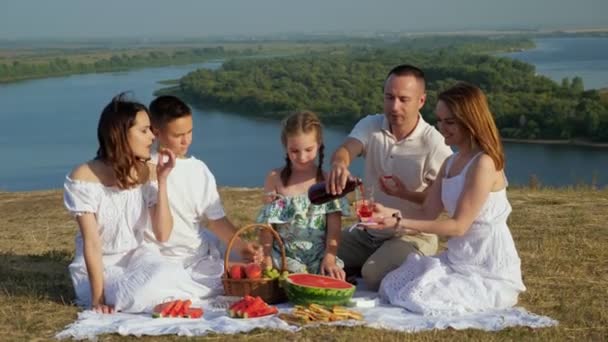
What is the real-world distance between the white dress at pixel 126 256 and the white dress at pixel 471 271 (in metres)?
1.30

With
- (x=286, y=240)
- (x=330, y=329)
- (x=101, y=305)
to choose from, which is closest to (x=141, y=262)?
(x=101, y=305)

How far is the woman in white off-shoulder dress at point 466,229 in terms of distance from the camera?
4.76m

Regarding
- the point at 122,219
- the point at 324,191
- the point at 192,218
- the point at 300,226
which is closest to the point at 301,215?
the point at 300,226

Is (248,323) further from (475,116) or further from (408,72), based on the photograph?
(408,72)

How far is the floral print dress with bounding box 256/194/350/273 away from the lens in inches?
208

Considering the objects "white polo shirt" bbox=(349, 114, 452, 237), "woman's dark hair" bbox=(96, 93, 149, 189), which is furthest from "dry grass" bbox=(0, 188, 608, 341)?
"white polo shirt" bbox=(349, 114, 452, 237)

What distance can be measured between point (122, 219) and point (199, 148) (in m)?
36.3

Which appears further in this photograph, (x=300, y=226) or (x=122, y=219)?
(x=300, y=226)

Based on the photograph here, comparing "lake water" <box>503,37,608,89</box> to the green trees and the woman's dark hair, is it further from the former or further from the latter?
the woman's dark hair

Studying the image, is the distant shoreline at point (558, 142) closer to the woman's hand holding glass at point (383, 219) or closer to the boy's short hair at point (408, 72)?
the boy's short hair at point (408, 72)

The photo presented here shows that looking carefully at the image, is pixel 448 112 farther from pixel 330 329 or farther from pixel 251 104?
pixel 251 104

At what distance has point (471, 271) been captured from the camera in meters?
4.92

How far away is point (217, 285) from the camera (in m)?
5.22

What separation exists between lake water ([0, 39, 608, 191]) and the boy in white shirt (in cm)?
1447
